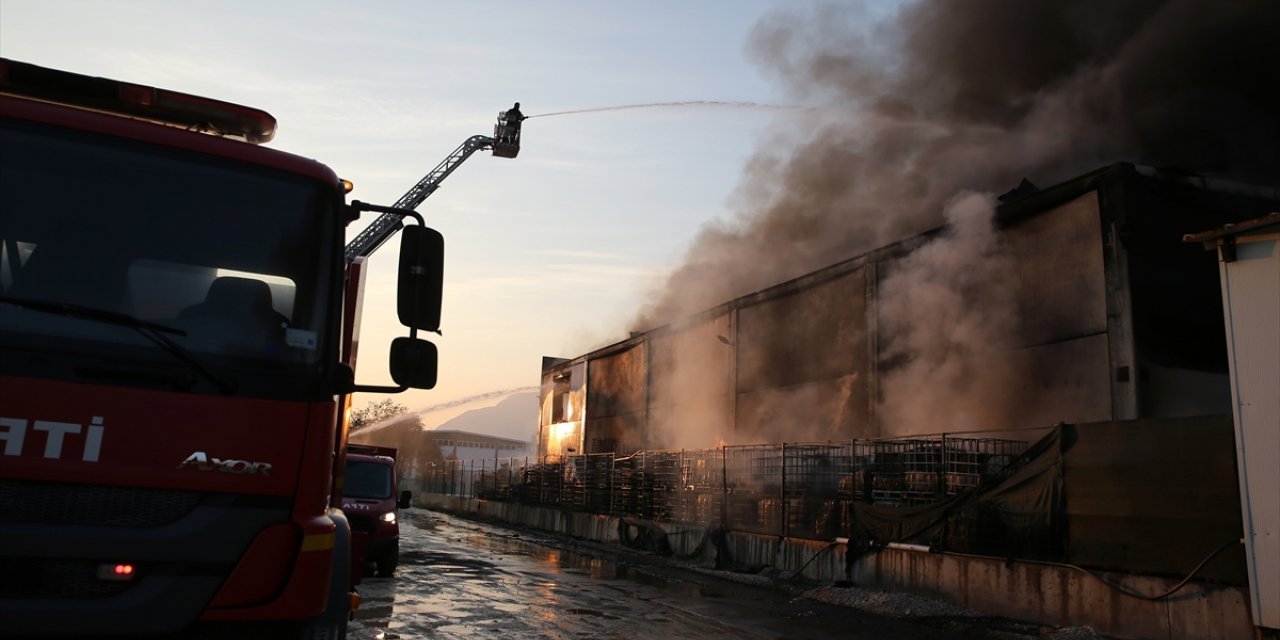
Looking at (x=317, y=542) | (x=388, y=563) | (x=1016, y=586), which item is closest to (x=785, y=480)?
(x=1016, y=586)

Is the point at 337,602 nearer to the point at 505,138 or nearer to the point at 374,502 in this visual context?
the point at 374,502

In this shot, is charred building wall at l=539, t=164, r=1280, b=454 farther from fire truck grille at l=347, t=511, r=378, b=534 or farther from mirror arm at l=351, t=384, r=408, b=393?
mirror arm at l=351, t=384, r=408, b=393

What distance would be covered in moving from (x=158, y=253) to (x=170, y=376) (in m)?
0.53

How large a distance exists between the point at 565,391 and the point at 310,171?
114ft

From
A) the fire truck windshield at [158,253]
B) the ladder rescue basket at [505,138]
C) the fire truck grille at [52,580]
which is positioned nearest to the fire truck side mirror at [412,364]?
the fire truck windshield at [158,253]

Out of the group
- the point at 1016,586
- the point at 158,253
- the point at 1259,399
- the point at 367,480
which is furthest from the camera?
the point at 367,480

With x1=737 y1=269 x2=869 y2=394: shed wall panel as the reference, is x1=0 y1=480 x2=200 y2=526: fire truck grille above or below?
below

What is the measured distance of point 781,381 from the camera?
71.3 feet

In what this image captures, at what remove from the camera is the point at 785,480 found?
1493 centimetres

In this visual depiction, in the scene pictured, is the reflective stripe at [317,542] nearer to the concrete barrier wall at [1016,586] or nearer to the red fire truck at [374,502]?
the concrete barrier wall at [1016,586]

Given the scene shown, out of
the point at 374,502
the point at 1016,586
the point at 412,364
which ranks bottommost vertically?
the point at 1016,586

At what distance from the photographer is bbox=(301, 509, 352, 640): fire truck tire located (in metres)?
3.28

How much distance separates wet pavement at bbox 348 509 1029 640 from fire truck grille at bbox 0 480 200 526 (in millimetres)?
5086

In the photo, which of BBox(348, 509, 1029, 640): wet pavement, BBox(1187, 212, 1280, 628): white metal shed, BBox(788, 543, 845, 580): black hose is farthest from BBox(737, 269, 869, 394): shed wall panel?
BBox(1187, 212, 1280, 628): white metal shed
